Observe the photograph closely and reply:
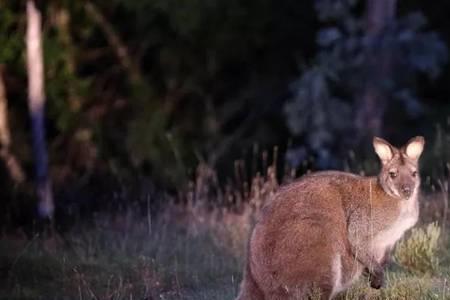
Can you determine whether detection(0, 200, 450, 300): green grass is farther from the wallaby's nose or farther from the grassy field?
the wallaby's nose

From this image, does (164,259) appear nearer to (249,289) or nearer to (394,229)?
(394,229)

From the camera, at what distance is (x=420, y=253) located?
10469 mm

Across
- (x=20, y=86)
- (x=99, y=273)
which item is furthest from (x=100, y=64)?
(x=99, y=273)

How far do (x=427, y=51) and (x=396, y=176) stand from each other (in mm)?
12370

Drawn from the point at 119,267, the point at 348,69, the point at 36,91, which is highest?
the point at 36,91

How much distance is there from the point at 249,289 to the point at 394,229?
Answer: 139 centimetres

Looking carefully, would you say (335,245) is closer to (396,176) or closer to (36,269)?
(396,176)

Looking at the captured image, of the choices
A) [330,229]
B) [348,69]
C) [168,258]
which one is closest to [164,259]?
[168,258]

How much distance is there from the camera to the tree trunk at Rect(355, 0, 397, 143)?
21.3 meters

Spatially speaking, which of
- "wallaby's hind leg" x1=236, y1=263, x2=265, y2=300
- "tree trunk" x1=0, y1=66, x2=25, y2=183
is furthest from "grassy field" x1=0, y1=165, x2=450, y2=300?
"tree trunk" x1=0, y1=66, x2=25, y2=183

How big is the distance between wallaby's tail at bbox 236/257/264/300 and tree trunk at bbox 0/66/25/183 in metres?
11.6

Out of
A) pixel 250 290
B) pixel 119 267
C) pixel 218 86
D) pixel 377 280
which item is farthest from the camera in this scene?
pixel 218 86

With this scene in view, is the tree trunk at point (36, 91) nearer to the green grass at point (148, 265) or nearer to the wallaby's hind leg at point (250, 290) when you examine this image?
the green grass at point (148, 265)

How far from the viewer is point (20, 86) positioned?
23594 millimetres
